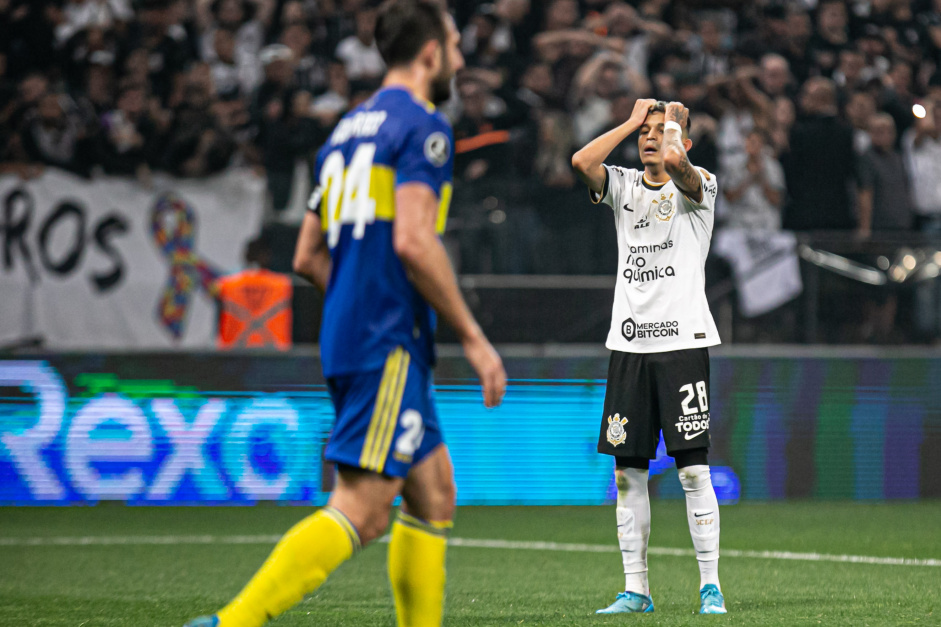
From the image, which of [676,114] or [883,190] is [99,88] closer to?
[883,190]

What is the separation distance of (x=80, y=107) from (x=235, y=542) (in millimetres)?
5690

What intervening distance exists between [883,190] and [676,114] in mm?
6910

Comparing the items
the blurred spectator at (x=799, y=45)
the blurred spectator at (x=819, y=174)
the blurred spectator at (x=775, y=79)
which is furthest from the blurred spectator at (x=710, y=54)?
the blurred spectator at (x=819, y=174)

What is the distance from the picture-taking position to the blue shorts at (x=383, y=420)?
353 cm

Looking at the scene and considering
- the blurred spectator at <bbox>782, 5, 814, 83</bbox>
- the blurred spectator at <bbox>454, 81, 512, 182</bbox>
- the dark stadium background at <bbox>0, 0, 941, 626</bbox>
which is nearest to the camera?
the dark stadium background at <bbox>0, 0, 941, 626</bbox>

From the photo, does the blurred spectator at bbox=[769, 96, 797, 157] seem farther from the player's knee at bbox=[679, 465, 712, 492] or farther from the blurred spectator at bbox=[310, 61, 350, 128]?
the player's knee at bbox=[679, 465, 712, 492]

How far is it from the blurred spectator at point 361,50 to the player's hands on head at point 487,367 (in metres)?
10.5

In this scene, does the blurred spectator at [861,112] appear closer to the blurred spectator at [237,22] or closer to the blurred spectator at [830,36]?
the blurred spectator at [830,36]

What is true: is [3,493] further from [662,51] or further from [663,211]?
[662,51]

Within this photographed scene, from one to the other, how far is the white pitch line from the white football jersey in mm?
2499

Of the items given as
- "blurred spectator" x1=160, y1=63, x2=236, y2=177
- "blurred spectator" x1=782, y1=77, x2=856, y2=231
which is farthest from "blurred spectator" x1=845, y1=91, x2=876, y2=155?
"blurred spectator" x1=160, y1=63, x2=236, y2=177

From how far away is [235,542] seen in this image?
8.66 meters

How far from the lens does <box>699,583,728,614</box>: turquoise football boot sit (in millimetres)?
5414

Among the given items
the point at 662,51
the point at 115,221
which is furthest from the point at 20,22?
the point at 662,51
